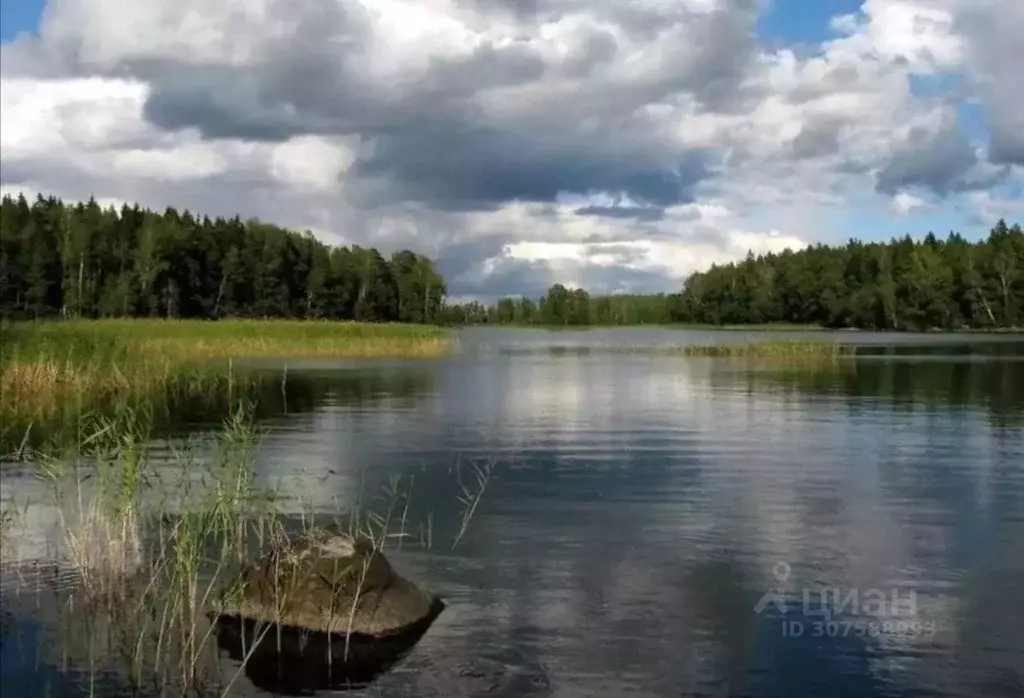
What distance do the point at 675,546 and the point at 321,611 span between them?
6.42 meters

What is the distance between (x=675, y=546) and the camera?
626 inches

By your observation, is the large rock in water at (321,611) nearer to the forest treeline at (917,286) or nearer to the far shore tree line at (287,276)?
the far shore tree line at (287,276)

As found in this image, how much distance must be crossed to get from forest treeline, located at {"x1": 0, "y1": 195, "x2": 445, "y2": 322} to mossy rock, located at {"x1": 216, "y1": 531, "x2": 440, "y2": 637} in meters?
93.7

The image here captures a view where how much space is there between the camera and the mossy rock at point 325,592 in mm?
11469

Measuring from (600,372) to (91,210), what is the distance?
305 feet

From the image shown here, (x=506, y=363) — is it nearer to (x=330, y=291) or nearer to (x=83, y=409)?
(x=83, y=409)

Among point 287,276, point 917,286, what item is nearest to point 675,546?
point 287,276

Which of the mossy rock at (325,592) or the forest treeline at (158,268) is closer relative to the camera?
the mossy rock at (325,592)

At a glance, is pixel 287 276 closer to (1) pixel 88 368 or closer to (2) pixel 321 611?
(1) pixel 88 368

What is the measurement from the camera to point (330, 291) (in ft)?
517


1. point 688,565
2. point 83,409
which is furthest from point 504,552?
point 83,409

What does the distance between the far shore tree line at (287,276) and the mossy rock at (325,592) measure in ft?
297

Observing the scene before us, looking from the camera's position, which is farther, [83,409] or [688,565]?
[83,409]

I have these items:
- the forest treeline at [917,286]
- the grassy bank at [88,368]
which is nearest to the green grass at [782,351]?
the grassy bank at [88,368]
